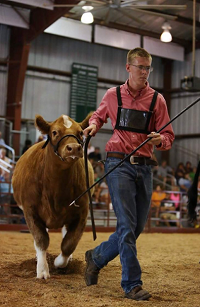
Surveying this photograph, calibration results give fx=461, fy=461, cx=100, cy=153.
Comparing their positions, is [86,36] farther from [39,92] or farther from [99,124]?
[99,124]

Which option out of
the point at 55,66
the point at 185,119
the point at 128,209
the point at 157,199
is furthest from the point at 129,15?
the point at 185,119

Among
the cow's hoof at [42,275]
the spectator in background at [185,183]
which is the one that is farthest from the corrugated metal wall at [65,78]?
the cow's hoof at [42,275]

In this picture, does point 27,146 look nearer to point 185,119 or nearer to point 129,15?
point 129,15

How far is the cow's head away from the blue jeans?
38cm

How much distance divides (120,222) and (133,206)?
0.15 metres

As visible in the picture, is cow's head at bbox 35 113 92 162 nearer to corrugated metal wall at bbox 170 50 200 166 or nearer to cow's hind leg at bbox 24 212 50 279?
cow's hind leg at bbox 24 212 50 279

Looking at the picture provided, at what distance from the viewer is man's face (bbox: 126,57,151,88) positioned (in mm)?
3486

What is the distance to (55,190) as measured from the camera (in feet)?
14.1

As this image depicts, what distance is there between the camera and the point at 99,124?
3725 millimetres

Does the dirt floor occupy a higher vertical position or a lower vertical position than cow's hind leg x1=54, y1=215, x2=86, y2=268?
lower

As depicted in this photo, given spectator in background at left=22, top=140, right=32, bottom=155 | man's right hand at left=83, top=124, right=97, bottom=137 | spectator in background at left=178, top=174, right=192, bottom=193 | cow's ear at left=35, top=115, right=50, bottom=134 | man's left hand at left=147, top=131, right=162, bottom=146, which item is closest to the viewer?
man's left hand at left=147, top=131, right=162, bottom=146

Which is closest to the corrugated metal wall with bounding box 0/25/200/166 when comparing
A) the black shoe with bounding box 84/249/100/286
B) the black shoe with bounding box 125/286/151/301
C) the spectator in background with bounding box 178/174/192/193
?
the spectator in background with bounding box 178/174/192/193

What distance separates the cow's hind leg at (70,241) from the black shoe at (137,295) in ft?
4.33

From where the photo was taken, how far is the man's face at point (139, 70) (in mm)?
3486
